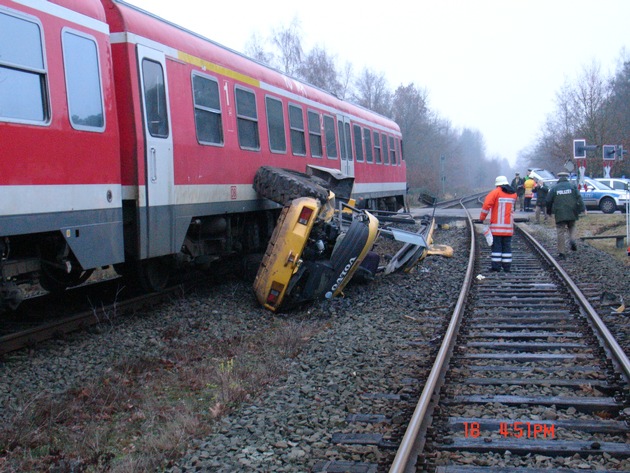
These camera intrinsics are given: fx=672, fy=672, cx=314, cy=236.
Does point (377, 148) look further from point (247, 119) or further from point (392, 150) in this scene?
point (247, 119)

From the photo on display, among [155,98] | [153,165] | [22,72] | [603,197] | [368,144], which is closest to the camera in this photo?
[22,72]

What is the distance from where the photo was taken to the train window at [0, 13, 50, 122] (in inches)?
222

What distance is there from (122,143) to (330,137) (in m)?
7.19

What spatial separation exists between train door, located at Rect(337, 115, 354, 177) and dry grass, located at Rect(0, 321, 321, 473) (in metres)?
8.56

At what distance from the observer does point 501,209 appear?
11297 millimetres

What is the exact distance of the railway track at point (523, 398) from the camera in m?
3.80

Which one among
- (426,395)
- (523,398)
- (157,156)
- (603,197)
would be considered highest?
(157,156)

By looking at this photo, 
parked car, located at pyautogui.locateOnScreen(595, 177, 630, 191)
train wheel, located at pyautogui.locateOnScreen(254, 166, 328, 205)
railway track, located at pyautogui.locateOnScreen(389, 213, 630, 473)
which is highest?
train wheel, located at pyautogui.locateOnScreen(254, 166, 328, 205)

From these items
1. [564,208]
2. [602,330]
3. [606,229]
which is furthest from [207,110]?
[606,229]

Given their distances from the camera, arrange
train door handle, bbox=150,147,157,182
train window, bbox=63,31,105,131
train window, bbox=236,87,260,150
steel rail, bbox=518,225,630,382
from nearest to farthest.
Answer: steel rail, bbox=518,225,630,382 < train window, bbox=63,31,105,131 < train door handle, bbox=150,147,157,182 < train window, bbox=236,87,260,150

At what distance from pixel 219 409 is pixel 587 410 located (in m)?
2.54

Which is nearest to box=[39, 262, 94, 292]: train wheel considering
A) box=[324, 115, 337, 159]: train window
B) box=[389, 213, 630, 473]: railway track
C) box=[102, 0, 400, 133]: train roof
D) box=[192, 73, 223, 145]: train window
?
box=[192, 73, 223, 145]: train window

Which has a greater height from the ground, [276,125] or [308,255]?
[276,125]

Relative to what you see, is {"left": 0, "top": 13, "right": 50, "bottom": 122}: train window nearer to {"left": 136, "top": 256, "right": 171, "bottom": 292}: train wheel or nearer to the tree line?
{"left": 136, "top": 256, "right": 171, "bottom": 292}: train wheel
